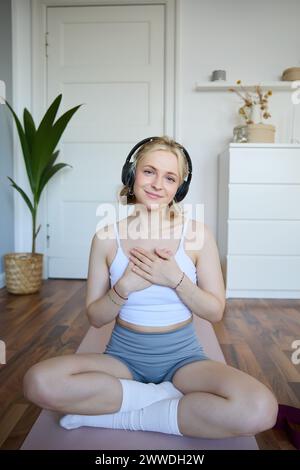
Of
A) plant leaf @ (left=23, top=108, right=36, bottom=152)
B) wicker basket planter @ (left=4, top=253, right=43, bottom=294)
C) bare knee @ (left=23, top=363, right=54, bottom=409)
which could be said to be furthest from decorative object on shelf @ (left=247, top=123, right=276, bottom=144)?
bare knee @ (left=23, top=363, right=54, bottom=409)

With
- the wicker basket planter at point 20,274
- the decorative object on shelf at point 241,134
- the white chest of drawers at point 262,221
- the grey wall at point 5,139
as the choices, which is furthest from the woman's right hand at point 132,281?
the grey wall at point 5,139

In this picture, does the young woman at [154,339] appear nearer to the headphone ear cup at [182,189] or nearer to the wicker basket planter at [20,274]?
the headphone ear cup at [182,189]

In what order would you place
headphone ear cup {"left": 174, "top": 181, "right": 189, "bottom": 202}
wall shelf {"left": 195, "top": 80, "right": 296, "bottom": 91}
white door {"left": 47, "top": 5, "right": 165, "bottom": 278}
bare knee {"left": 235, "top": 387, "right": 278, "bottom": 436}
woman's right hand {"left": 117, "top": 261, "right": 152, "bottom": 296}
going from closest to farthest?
bare knee {"left": 235, "top": 387, "right": 278, "bottom": 436}
woman's right hand {"left": 117, "top": 261, "right": 152, "bottom": 296}
headphone ear cup {"left": 174, "top": 181, "right": 189, "bottom": 202}
wall shelf {"left": 195, "top": 80, "right": 296, "bottom": 91}
white door {"left": 47, "top": 5, "right": 165, "bottom": 278}

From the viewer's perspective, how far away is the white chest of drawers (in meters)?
2.69

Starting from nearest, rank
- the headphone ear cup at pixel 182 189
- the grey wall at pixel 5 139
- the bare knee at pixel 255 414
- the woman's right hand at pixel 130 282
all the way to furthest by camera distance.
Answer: the bare knee at pixel 255 414
the woman's right hand at pixel 130 282
the headphone ear cup at pixel 182 189
the grey wall at pixel 5 139

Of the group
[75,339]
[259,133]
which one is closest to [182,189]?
[75,339]

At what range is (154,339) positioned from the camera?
1.05m

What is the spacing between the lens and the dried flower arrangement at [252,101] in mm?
2982

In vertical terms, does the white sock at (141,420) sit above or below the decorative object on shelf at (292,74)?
below

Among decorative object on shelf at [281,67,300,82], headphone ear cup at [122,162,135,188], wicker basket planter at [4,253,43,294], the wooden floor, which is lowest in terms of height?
the wooden floor

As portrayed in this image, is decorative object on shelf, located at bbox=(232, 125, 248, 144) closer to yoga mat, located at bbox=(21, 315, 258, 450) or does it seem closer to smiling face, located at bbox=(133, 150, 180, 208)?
smiling face, located at bbox=(133, 150, 180, 208)

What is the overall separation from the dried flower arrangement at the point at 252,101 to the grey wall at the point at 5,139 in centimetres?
174

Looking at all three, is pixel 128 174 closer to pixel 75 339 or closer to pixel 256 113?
pixel 75 339

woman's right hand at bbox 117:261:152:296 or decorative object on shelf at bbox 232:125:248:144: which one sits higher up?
decorative object on shelf at bbox 232:125:248:144
